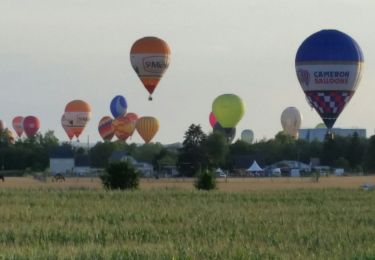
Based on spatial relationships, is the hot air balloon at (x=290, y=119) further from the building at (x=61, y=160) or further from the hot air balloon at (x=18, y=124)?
the hot air balloon at (x=18, y=124)

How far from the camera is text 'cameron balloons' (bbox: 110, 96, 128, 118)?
15238 cm

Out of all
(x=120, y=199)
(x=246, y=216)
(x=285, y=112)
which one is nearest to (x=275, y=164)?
(x=285, y=112)

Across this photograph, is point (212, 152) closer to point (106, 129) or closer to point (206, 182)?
point (106, 129)

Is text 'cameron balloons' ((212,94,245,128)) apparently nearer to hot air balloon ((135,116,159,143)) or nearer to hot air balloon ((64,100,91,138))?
hot air balloon ((135,116,159,143))

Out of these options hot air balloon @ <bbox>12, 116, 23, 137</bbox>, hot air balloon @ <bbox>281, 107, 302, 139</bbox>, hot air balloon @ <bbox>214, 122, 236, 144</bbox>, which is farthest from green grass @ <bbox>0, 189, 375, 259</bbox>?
hot air balloon @ <bbox>12, 116, 23, 137</bbox>

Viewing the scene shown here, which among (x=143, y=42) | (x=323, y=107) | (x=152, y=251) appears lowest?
(x=152, y=251)

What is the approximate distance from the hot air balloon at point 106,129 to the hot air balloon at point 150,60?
63.2 meters

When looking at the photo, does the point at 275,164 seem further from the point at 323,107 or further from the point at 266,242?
the point at 266,242

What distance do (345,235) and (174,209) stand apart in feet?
40.7

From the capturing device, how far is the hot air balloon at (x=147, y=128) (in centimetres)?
14012

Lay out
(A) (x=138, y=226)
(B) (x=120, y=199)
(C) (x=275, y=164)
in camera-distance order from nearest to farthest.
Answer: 1. (A) (x=138, y=226)
2. (B) (x=120, y=199)
3. (C) (x=275, y=164)

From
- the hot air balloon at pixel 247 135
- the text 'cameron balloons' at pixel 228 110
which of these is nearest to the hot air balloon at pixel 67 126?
the text 'cameron balloons' at pixel 228 110

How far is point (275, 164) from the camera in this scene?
148875mm

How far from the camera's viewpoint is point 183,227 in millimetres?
32625
